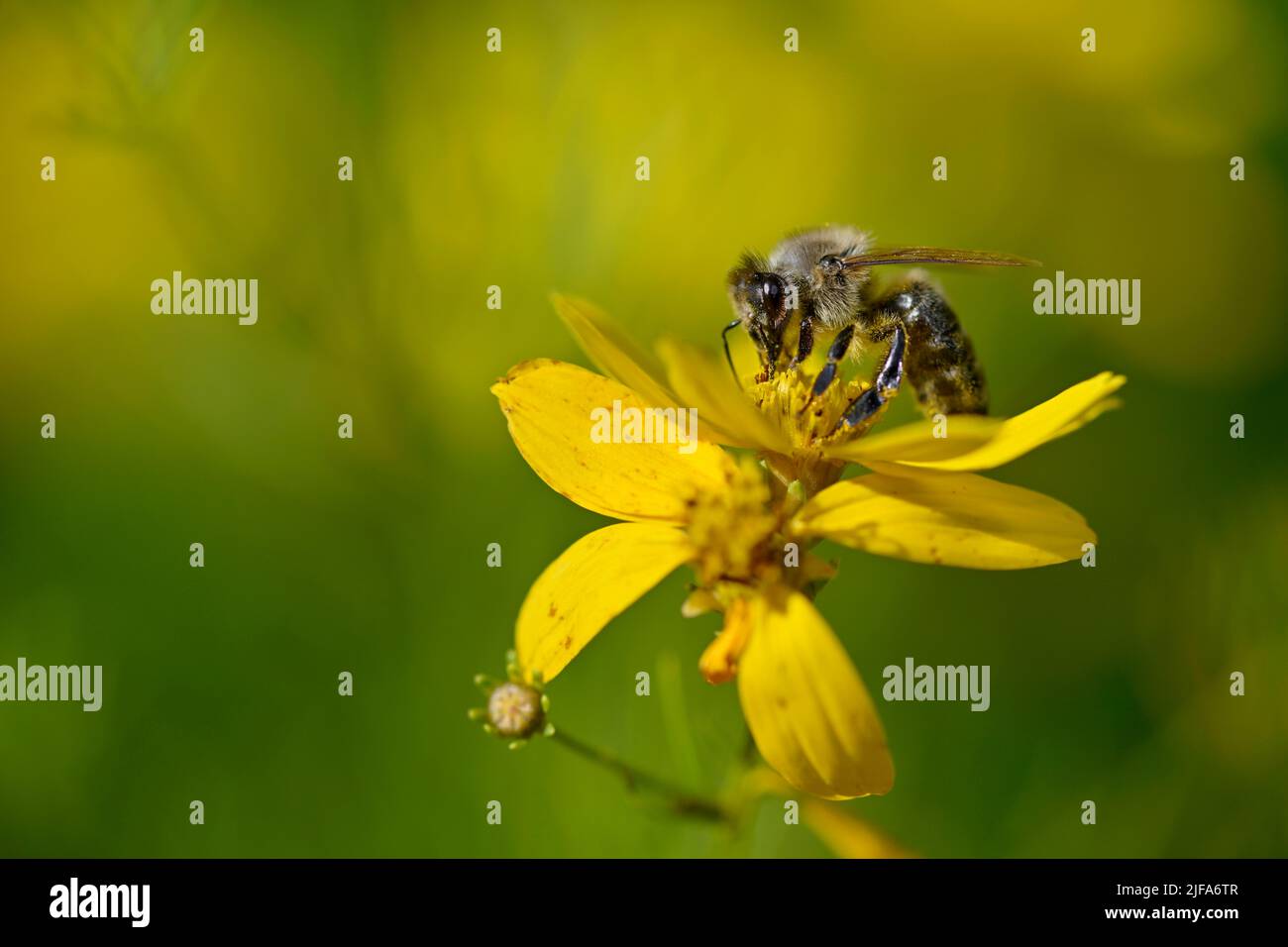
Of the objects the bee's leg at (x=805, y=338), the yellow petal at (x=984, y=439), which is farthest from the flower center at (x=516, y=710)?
the bee's leg at (x=805, y=338)

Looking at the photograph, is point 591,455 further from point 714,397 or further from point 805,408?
point 805,408

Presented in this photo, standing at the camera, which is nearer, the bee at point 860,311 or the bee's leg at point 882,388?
the bee's leg at point 882,388

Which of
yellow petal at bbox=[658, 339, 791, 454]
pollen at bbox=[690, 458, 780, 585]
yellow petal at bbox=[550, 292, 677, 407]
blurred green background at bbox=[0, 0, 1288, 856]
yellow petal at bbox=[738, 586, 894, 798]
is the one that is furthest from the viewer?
blurred green background at bbox=[0, 0, 1288, 856]

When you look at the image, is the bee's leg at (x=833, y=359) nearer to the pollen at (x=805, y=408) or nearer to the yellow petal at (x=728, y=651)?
the pollen at (x=805, y=408)

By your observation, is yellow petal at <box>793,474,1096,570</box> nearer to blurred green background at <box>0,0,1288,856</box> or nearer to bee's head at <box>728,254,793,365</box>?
bee's head at <box>728,254,793,365</box>

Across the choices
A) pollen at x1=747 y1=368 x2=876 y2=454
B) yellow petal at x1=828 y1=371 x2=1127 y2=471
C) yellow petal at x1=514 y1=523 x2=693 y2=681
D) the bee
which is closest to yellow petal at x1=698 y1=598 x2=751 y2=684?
yellow petal at x1=514 y1=523 x2=693 y2=681

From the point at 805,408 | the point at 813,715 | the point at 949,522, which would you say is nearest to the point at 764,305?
the point at 805,408
